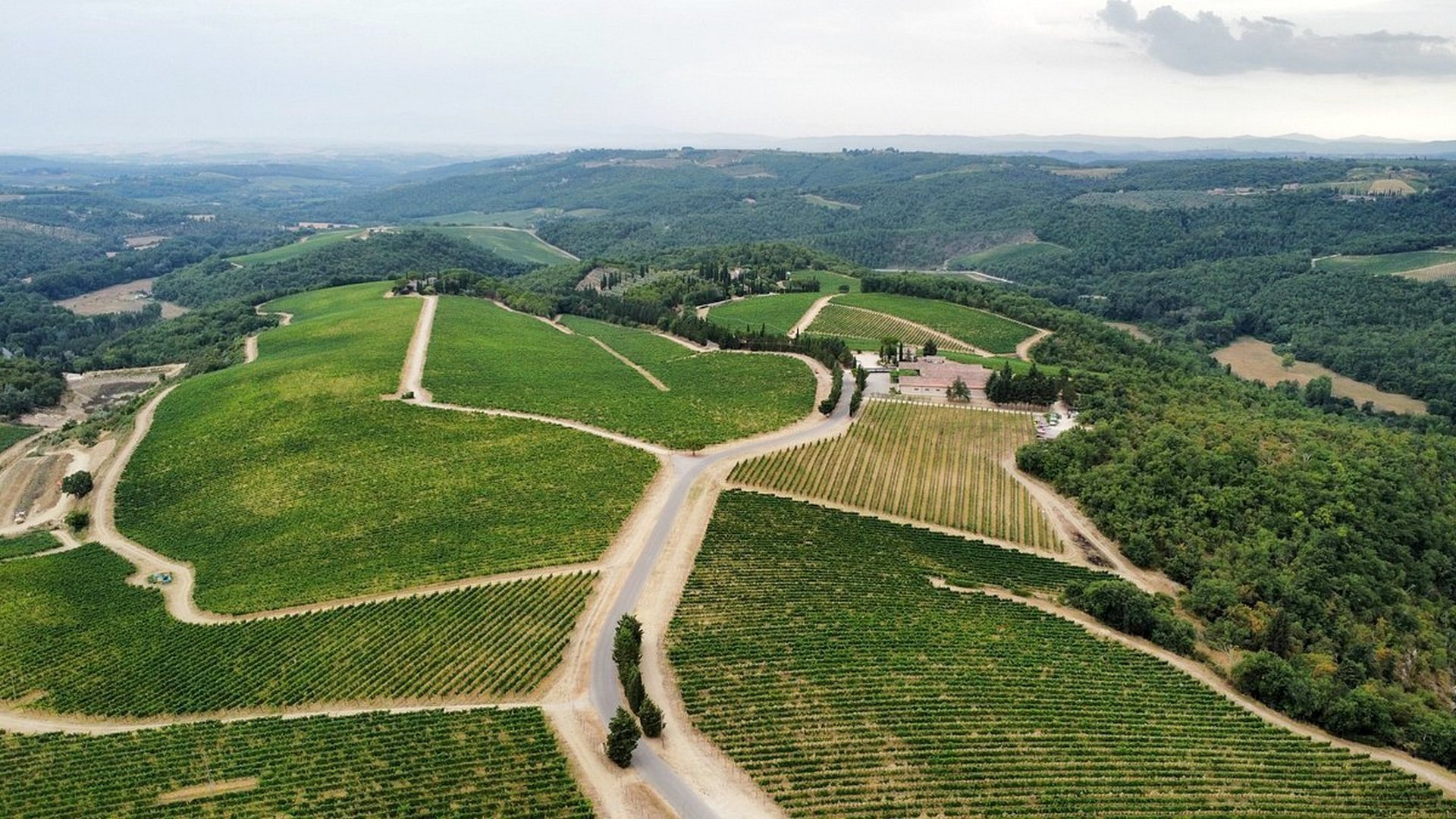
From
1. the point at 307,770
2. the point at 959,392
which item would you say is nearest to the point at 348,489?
the point at 307,770

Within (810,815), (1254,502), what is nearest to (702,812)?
(810,815)

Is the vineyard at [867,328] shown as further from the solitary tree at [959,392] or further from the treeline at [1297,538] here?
the treeline at [1297,538]

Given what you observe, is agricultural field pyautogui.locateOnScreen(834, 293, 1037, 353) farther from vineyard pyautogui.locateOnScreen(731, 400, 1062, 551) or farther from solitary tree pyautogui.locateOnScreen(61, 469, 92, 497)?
solitary tree pyautogui.locateOnScreen(61, 469, 92, 497)

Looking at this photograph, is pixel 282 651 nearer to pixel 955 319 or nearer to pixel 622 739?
pixel 622 739

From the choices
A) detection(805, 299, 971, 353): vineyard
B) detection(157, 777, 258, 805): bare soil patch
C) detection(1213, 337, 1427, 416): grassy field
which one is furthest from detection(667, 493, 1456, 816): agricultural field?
detection(1213, 337, 1427, 416): grassy field

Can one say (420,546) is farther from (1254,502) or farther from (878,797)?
(1254,502)

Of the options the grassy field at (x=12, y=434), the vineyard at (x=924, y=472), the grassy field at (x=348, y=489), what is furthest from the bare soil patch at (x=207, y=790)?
the grassy field at (x=12, y=434)
